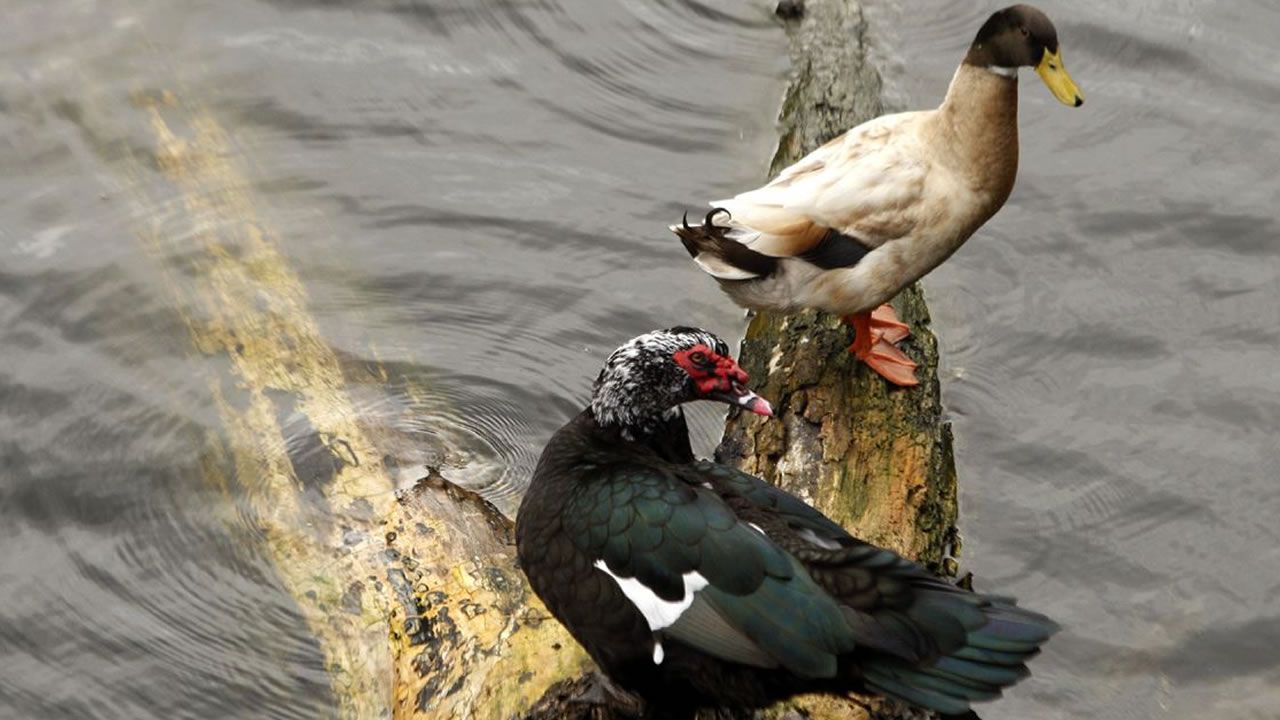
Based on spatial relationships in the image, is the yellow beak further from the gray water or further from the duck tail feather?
the gray water

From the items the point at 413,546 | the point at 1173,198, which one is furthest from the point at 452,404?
the point at 1173,198

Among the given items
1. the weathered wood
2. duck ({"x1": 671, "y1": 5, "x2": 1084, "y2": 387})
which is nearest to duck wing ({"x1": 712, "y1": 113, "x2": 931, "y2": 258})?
duck ({"x1": 671, "y1": 5, "x2": 1084, "y2": 387})

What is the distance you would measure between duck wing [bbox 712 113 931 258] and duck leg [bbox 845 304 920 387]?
352mm

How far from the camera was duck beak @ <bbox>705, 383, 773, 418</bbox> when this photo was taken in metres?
5.16

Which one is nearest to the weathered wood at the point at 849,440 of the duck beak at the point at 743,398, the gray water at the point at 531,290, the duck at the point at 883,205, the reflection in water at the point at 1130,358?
the duck at the point at 883,205

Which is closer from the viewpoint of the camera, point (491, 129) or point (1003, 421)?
point (1003, 421)

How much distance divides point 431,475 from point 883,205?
191cm

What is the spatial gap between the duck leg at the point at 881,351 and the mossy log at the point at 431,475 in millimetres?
52

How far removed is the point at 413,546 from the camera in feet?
17.7

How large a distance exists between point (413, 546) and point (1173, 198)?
4.40 m

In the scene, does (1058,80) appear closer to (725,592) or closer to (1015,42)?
(1015,42)

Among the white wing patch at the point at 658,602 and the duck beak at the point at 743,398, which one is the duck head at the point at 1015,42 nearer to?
the duck beak at the point at 743,398

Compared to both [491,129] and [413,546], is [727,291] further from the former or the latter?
[491,129]

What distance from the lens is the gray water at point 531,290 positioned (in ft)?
20.5
